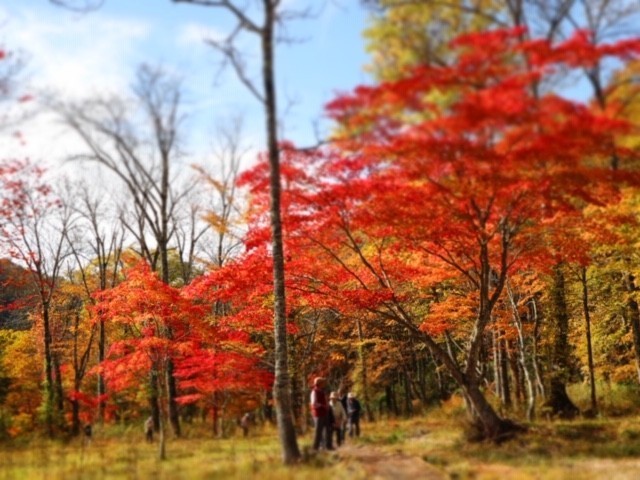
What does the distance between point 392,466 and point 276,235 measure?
456 cm

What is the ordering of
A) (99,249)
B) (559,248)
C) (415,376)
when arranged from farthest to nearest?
(415,376) < (99,249) < (559,248)

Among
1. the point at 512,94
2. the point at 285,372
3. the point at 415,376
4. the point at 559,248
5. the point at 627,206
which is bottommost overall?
the point at 415,376

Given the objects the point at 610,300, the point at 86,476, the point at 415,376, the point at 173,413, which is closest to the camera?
the point at 86,476

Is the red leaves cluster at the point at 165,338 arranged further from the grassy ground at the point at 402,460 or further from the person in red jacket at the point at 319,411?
the person in red jacket at the point at 319,411

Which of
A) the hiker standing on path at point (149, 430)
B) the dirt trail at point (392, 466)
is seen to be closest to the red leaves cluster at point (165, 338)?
the hiker standing on path at point (149, 430)

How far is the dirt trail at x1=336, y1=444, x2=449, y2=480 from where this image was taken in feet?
26.4

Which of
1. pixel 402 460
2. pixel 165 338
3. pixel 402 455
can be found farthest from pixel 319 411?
pixel 165 338

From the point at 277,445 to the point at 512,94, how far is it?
9.42 meters

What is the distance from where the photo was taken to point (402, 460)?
954 centimetres

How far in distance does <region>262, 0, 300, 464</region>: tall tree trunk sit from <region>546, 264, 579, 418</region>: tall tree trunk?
980cm

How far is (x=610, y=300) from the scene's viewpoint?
23.0m

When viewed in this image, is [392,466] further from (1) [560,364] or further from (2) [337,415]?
(1) [560,364]

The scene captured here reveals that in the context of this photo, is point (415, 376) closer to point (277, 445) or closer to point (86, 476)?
point (277, 445)

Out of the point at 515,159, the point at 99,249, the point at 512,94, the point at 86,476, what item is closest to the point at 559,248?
the point at 515,159
